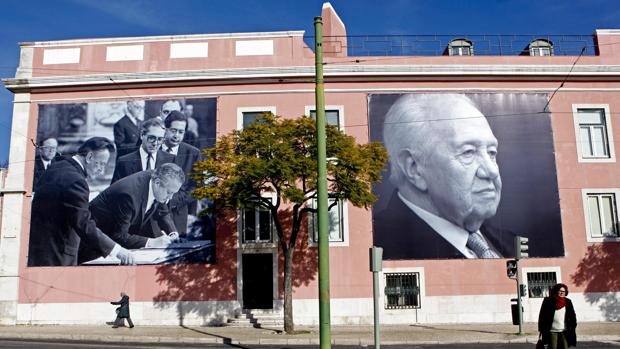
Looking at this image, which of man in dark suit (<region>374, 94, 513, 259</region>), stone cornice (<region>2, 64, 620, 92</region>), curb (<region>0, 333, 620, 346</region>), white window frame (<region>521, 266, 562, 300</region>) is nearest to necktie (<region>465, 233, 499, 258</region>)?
man in dark suit (<region>374, 94, 513, 259</region>)

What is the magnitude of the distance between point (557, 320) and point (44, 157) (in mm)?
20247

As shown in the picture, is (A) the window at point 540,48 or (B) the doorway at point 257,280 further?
(A) the window at point 540,48

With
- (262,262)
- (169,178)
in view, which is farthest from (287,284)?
(169,178)

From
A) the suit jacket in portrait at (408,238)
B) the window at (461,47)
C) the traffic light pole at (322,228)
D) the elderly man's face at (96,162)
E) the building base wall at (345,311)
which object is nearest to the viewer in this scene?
the traffic light pole at (322,228)

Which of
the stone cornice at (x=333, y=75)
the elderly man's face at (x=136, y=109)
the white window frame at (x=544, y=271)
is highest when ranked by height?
the stone cornice at (x=333, y=75)

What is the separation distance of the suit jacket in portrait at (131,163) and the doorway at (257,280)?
4863mm

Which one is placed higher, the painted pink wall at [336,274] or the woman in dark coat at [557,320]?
the painted pink wall at [336,274]

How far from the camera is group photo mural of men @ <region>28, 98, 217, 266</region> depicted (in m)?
22.3

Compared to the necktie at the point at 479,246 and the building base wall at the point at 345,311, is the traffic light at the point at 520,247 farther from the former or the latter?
the building base wall at the point at 345,311

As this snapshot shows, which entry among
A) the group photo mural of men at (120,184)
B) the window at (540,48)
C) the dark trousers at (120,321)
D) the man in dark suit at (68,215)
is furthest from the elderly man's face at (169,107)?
the window at (540,48)

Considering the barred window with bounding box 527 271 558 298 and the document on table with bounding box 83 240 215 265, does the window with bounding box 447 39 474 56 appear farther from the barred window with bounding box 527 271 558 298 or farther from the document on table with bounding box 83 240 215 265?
the document on table with bounding box 83 240 215 265

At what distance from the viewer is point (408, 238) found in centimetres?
2217

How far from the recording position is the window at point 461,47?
26.5m

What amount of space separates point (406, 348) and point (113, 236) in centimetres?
1236
